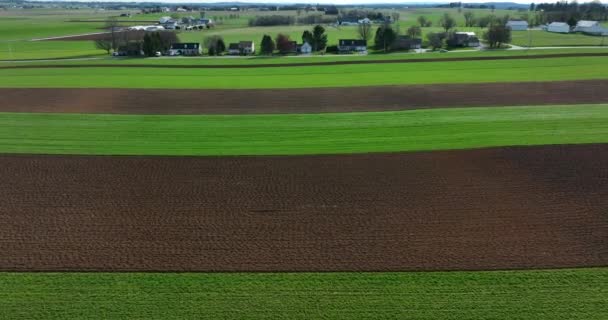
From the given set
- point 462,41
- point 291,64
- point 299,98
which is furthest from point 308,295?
point 462,41

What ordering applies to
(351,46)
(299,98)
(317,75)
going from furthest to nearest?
1. (351,46)
2. (317,75)
3. (299,98)

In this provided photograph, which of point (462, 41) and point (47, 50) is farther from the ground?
point (462, 41)

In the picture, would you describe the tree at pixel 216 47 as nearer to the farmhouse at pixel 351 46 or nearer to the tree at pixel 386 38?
the farmhouse at pixel 351 46

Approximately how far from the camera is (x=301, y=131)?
3272 cm

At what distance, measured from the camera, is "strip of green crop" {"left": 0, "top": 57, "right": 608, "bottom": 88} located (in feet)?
168

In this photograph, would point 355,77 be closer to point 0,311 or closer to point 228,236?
point 228,236

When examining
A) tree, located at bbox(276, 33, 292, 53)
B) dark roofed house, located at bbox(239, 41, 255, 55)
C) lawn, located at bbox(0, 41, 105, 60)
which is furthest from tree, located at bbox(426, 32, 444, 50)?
lawn, located at bbox(0, 41, 105, 60)

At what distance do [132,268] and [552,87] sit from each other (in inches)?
1684

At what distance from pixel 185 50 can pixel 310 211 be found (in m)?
67.6

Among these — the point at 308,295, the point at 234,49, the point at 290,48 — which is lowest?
the point at 308,295

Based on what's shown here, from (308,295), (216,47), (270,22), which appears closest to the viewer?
(308,295)

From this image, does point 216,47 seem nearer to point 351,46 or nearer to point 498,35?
point 351,46

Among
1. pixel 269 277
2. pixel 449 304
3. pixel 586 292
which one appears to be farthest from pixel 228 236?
pixel 586 292

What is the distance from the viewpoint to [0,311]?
1453 cm
